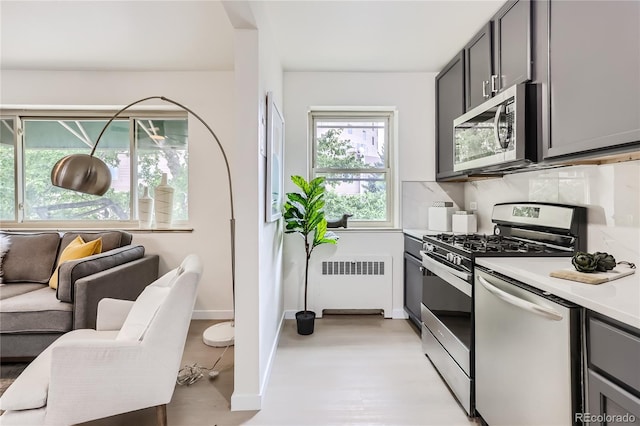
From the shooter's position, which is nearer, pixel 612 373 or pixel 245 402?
pixel 612 373

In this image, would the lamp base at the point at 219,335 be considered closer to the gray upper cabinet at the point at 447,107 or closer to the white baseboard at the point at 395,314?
the white baseboard at the point at 395,314

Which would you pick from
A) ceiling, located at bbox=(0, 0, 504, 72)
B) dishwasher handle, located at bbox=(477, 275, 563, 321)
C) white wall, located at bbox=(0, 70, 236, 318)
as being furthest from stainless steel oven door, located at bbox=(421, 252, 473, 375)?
white wall, located at bbox=(0, 70, 236, 318)

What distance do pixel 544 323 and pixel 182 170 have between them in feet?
10.9

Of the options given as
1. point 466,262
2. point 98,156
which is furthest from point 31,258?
point 466,262

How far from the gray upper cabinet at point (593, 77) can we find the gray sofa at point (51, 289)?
10.1ft

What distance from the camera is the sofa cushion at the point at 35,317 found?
2.09 meters

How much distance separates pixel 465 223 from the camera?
274cm

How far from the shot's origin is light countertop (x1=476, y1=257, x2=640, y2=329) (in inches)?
34.9

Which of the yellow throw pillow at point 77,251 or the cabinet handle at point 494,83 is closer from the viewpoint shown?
the cabinet handle at point 494,83

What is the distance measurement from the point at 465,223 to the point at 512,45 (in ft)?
4.82

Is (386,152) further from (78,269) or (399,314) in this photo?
(78,269)

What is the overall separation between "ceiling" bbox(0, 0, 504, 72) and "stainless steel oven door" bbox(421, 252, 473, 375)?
1845 millimetres

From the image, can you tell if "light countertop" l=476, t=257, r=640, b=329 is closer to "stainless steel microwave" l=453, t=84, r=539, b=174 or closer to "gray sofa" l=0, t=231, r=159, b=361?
"stainless steel microwave" l=453, t=84, r=539, b=174

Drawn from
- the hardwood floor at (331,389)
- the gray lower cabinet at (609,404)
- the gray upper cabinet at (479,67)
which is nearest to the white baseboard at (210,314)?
the hardwood floor at (331,389)
